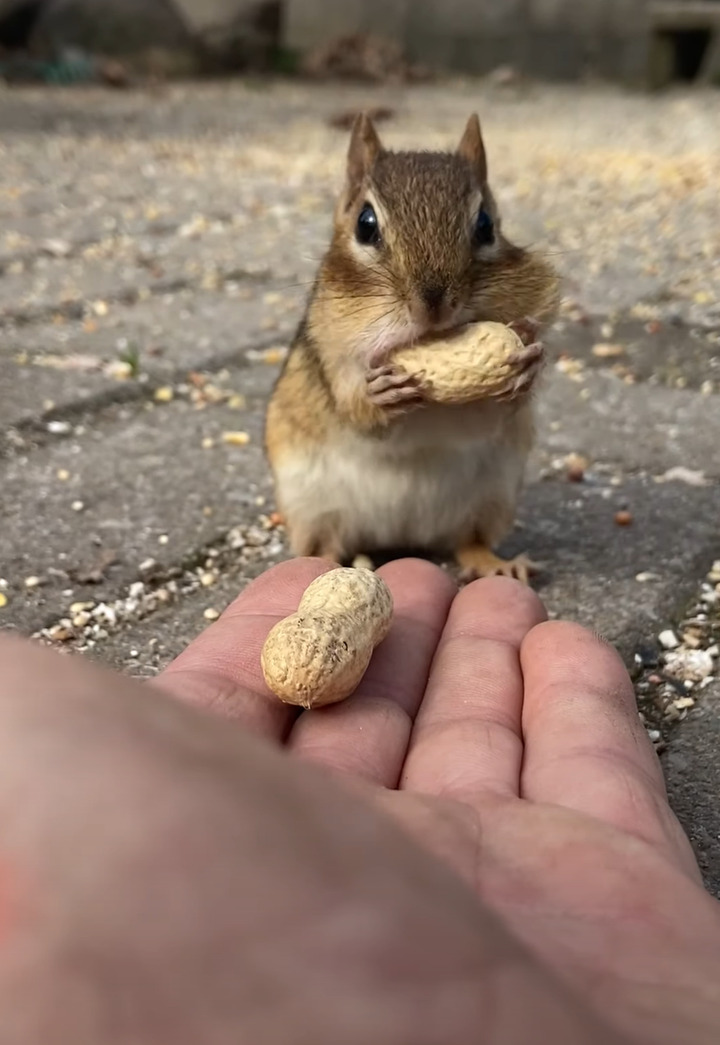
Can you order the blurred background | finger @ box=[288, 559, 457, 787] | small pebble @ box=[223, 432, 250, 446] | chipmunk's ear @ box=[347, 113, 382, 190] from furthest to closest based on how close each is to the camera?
the blurred background
small pebble @ box=[223, 432, 250, 446]
chipmunk's ear @ box=[347, 113, 382, 190]
finger @ box=[288, 559, 457, 787]

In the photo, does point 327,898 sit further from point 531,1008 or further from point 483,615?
point 483,615

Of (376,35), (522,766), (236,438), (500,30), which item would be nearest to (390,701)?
(522,766)

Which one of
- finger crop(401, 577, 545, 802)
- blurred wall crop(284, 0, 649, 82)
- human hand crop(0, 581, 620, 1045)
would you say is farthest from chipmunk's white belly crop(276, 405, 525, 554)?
blurred wall crop(284, 0, 649, 82)

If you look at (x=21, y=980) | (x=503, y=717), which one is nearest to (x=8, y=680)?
(x=21, y=980)

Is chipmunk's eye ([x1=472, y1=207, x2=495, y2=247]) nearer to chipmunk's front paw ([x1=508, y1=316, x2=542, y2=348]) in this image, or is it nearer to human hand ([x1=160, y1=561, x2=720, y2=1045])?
chipmunk's front paw ([x1=508, y1=316, x2=542, y2=348])

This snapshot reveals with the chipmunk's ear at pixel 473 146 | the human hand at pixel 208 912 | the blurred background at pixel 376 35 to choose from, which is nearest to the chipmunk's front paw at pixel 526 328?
the chipmunk's ear at pixel 473 146

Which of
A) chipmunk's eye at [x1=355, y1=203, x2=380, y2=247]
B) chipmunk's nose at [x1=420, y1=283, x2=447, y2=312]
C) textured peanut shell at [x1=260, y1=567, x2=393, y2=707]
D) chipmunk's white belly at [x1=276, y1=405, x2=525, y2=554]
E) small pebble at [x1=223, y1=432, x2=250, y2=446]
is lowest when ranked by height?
small pebble at [x1=223, y1=432, x2=250, y2=446]
